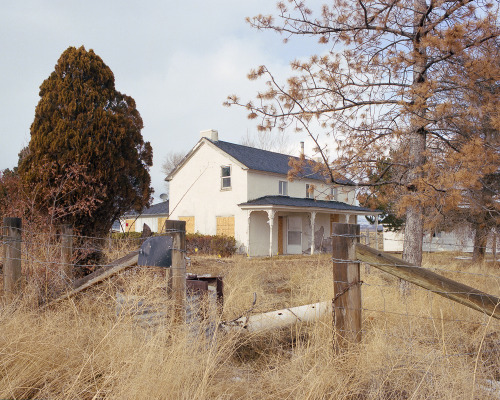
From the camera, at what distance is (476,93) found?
21.0 feet

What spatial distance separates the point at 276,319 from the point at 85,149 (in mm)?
4242

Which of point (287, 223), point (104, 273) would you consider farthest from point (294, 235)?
point (104, 273)

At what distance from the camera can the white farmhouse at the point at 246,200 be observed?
69.6 feet

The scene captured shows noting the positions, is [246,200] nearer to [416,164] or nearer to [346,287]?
[416,164]

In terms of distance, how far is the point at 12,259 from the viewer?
4.98m

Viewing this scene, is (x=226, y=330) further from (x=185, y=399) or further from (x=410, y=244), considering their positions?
(x=410, y=244)

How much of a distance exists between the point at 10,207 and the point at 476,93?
7.27 meters

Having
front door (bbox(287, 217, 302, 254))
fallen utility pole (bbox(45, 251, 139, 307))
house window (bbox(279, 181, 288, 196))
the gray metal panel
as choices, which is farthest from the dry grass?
house window (bbox(279, 181, 288, 196))

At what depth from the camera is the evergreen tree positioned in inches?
265

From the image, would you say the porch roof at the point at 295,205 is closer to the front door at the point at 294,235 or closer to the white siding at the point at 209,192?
the white siding at the point at 209,192

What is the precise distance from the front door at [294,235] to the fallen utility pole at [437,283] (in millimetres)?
20076

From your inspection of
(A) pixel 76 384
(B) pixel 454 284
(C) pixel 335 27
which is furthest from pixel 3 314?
(C) pixel 335 27

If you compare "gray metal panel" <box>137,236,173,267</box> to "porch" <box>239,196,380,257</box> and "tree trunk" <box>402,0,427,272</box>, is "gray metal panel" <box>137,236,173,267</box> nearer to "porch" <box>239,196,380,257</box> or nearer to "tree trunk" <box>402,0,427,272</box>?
"tree trunk" <box>402,0,427,272</box>

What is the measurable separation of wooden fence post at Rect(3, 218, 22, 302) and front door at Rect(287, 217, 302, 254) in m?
19.1
